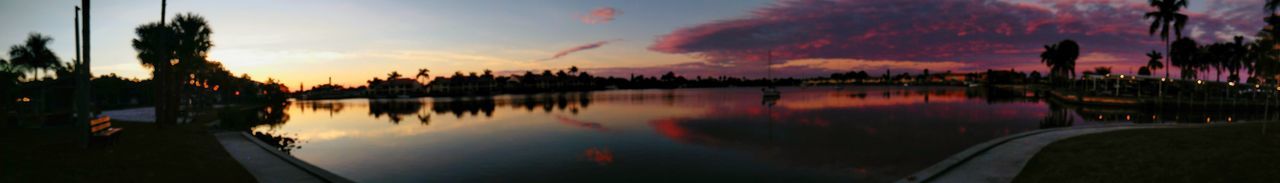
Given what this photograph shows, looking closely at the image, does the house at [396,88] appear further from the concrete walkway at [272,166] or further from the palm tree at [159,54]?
the concrete walkway at [272,166]

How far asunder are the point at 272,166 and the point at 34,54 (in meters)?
50.6

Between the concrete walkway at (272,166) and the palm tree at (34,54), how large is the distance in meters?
42.7

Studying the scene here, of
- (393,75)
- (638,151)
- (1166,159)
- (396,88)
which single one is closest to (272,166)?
(638,151)

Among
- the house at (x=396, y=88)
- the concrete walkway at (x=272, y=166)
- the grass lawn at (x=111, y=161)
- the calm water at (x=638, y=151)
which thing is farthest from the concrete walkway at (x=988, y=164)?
the house at (x=396, y=88)

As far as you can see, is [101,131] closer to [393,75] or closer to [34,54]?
[34,54]

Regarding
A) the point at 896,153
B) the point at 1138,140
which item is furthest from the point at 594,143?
the point at 1138,140

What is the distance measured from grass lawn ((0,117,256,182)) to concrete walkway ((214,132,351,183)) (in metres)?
0.31

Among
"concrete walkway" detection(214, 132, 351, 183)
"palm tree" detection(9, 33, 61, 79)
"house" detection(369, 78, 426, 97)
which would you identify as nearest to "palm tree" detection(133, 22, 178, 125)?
"concrete walkway" detection(214, 132, 351, 183)

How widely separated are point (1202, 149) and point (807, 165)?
→ 9134 mm

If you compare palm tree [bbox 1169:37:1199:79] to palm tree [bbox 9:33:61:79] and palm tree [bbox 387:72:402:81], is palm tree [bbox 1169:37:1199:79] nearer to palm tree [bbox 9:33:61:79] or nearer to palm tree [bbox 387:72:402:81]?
palm tree [bbox 9:33:61:79]

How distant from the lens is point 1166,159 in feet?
41.8

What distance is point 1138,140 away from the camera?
16.2m

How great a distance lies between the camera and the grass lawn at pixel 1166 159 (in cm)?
1100

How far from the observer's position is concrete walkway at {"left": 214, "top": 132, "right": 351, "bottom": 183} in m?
13.1
